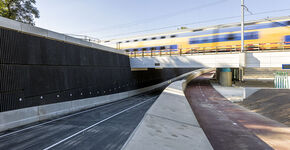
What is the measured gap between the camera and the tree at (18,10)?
80.7 feet

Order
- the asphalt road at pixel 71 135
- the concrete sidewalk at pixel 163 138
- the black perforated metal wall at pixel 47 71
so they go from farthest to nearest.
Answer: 1. the black perforated metal wall at pixel 47 71
2. the asphalt road at pixel 71 135
3. the concrete sidewalk at pixel 163 138

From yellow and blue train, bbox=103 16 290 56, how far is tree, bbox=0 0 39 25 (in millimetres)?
19243

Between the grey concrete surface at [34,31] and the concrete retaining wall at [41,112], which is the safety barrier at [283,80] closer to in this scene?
the concrete retaining wall at [41,112]

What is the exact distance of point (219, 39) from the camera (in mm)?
22844

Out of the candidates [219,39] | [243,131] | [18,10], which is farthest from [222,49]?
[18,10]

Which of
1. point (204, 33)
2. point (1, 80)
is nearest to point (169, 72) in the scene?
point (204, 33)

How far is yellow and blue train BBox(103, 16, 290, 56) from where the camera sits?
61.7 ft

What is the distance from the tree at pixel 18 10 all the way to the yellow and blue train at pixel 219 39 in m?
19.2

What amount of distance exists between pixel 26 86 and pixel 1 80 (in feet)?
5.49

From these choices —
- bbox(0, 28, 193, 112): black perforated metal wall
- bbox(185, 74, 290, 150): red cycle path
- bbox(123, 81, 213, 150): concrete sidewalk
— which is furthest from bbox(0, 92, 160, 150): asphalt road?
bbox(185, 74, 290, 150): red cycle path

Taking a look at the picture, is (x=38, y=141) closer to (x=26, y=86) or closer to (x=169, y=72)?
(x=26, y=86)

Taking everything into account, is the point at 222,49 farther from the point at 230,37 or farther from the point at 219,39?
the point at 230,37

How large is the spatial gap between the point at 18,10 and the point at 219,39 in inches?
1331

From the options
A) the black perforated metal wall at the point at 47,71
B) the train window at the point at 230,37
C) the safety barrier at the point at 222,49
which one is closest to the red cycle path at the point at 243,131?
the safety barrier at the point at 222,49
